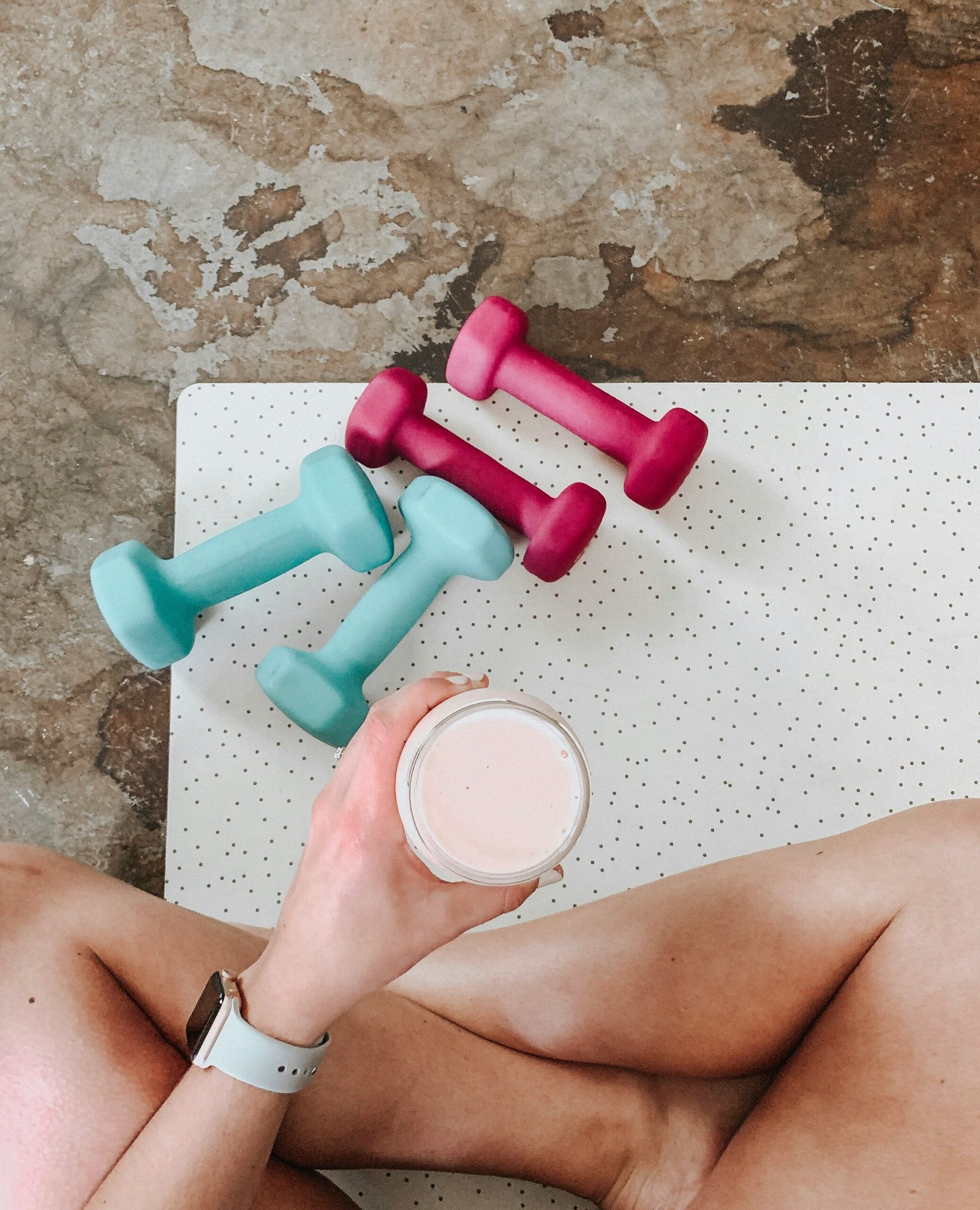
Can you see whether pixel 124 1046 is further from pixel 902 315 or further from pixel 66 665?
pixel 902 315

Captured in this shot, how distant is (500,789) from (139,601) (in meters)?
0.61

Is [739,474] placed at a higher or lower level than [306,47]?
lower

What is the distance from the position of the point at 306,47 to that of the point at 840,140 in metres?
0.71

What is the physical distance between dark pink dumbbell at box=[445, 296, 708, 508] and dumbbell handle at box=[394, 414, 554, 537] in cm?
9

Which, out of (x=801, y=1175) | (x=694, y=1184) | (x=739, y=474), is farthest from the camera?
(x=739, y=474)

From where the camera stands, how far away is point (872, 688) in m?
1.12

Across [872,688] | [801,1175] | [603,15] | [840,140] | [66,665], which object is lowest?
[872,688]

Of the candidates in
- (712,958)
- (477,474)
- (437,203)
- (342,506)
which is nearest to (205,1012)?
(712,958)

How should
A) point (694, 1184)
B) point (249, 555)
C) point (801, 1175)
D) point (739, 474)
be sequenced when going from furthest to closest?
point (739, 474), point (249, 555), point (694, 1184), point (801, 1175)

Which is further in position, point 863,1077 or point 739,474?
point 739,474

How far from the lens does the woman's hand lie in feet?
1.89

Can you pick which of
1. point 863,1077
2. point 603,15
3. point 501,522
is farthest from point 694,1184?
point 603,15

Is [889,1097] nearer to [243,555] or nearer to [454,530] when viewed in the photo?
[454,530]

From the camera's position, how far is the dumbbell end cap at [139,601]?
1.02 meters
